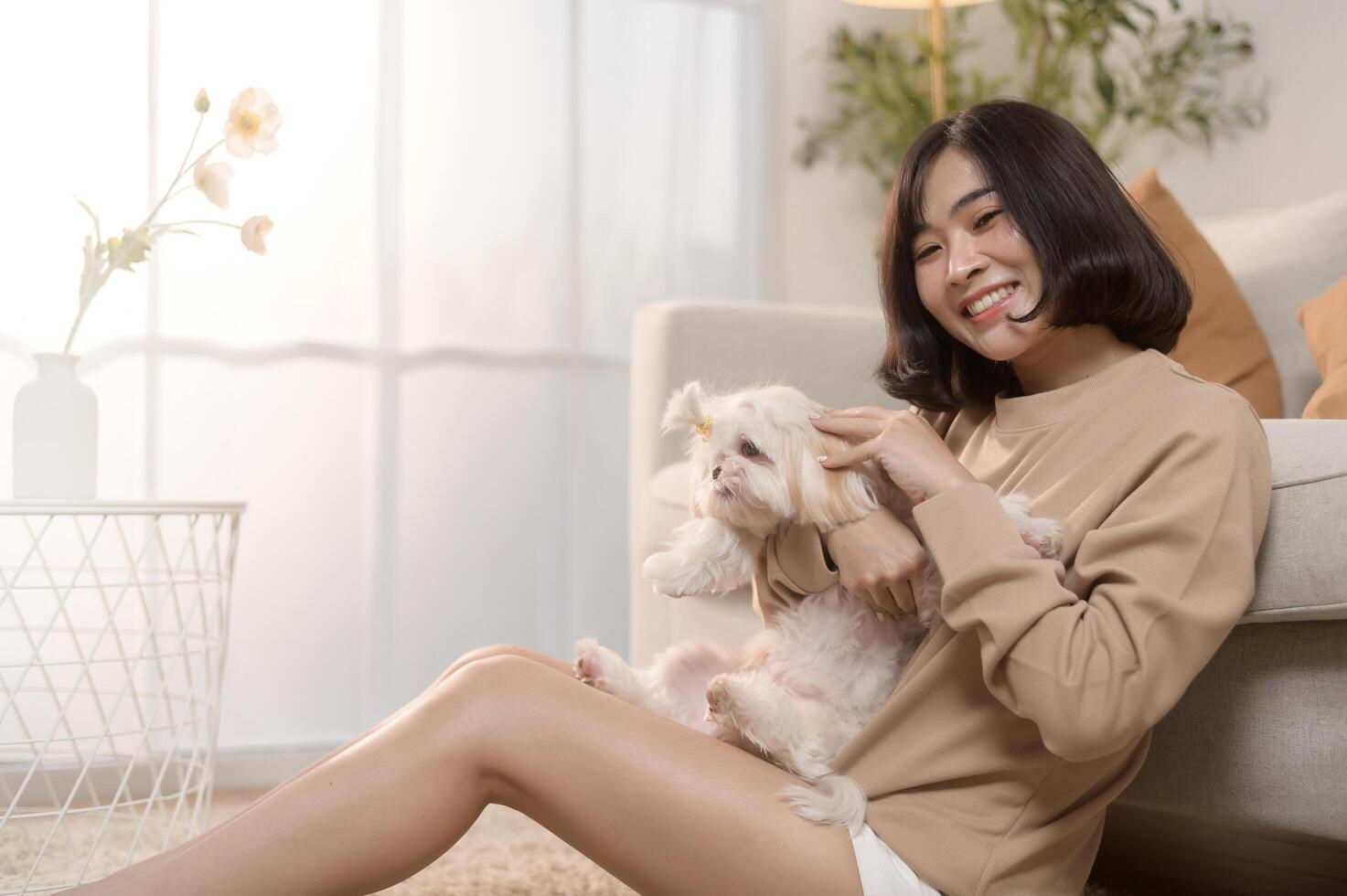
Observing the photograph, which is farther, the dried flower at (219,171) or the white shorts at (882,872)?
the dried flower at (219,171)

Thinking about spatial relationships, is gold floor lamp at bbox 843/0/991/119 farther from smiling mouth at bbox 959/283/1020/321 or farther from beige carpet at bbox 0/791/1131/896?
beige carpet at bbox 0/791/1131/896

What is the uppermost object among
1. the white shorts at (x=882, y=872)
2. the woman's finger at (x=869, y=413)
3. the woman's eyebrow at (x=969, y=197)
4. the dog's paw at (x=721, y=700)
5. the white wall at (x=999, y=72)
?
the white wall at (x=999, y=72)

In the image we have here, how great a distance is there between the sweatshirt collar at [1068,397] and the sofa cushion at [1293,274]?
2.86ft

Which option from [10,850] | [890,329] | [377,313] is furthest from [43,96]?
[890,329]

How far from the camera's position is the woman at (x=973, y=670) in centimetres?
102

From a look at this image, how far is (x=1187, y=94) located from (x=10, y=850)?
3.12 metres

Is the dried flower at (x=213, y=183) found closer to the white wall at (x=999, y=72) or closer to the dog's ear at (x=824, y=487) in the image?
the dog's ear at (x=824, y=487)

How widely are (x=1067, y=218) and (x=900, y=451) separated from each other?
12.6 inches

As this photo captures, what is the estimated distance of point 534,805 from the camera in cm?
120

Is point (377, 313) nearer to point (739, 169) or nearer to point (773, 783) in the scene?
point (739, 169)

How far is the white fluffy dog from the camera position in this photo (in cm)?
117

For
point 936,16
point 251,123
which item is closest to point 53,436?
point 251,123

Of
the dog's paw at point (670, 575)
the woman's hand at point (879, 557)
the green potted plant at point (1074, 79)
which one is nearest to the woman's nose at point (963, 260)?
the woman's hand at point (879, 557)

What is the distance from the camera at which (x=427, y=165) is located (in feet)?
9.40
